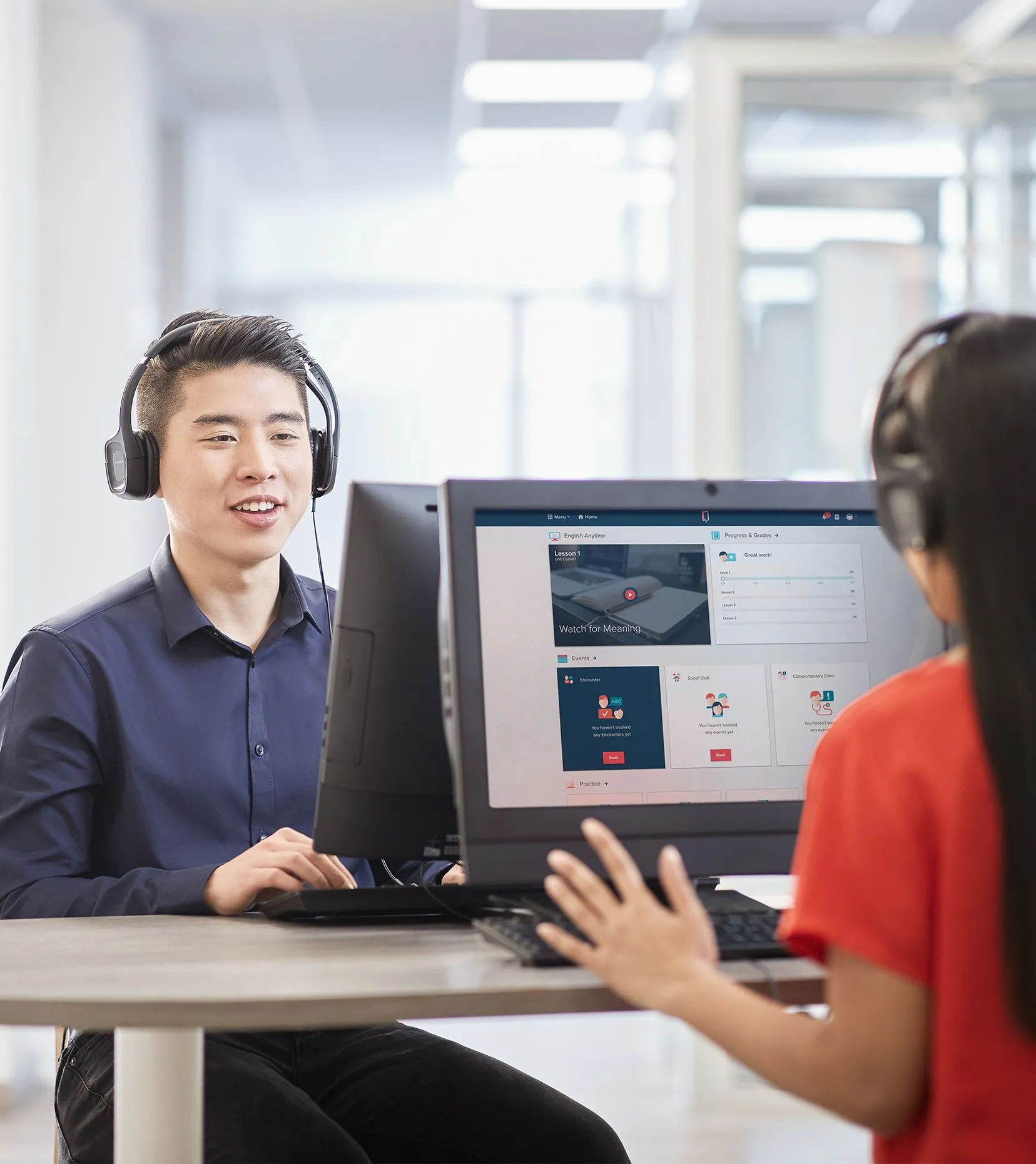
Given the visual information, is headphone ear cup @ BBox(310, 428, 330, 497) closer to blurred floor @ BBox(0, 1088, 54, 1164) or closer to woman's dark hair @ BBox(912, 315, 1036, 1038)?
woman's dark hair @ BBox(912, 315, 1036, 1038)

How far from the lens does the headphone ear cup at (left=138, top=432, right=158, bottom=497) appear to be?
163 centimetres

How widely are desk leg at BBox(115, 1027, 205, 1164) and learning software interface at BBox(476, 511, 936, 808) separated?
0.31m

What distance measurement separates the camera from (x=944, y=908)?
2.59ft

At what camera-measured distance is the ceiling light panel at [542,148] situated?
4809 mm

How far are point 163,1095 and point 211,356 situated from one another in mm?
844

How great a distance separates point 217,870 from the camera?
1.28 metres

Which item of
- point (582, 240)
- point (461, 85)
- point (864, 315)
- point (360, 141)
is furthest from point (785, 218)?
point (582, 240)

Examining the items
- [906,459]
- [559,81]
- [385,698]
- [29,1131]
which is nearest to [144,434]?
[385,698]

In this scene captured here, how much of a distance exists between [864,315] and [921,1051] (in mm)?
3131

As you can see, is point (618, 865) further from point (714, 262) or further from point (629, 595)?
point (714, 262)

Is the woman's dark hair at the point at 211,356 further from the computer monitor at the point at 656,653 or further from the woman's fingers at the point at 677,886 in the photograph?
the woman's fingers at the point at 677,886

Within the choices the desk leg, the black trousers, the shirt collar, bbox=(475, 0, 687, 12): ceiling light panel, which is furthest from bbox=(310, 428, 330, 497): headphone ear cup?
bbox=(475, 0, 687, 12): ceiling light panel

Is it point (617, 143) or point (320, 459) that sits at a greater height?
point (617, 143)

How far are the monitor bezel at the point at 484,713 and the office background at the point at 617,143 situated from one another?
72.9 inches
